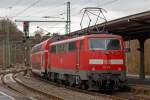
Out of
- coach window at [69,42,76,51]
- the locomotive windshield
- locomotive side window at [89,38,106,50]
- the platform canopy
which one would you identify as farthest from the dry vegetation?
locomotive side window at [89,38,106,50]

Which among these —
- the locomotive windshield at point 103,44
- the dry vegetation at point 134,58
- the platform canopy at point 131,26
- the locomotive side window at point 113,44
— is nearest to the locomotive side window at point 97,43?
the locomotive windshield at point 103,44

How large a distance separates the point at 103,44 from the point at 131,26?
19.6ft

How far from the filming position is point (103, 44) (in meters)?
25.0

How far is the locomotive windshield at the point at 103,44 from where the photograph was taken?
2489 cm

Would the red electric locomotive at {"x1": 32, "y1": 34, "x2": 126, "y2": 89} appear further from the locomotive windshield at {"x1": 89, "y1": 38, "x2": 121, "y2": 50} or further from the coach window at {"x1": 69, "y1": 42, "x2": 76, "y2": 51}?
the coach window at {"x1": 69, "y1": 42, "x2": 76, "y2": 51}

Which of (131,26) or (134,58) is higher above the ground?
(131,26)

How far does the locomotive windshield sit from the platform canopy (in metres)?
2.10

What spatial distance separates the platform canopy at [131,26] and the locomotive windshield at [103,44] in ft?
6.90

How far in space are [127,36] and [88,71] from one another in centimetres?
1238

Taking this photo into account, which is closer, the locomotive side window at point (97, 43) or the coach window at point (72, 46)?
the locomotive side window at point (97, 43)

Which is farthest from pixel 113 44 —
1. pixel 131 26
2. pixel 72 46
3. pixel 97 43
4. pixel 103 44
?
pixel 131 26

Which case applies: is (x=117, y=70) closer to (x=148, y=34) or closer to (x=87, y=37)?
(x=87, y=37)

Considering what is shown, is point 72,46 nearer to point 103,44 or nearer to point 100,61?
point 103,44

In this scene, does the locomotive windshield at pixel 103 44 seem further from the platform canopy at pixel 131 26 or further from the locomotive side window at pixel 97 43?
the platform canopy at pixel 131 26
